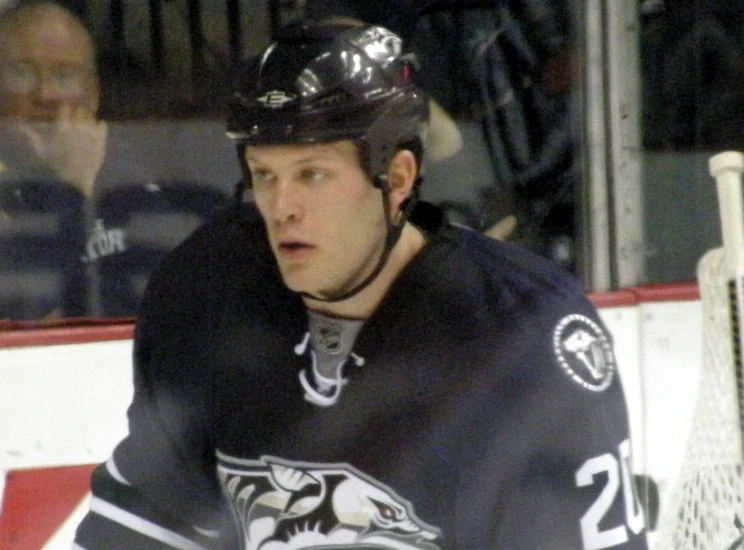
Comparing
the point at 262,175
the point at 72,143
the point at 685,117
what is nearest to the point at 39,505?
the point at 72,143

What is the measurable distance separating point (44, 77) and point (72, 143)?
0.44ft

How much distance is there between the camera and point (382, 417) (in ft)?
5.00

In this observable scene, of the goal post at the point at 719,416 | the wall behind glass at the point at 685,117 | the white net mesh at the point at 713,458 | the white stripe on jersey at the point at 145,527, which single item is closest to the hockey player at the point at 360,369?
the white stripe on jersey at the point at 145,527

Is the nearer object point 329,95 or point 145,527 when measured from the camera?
point 329,95

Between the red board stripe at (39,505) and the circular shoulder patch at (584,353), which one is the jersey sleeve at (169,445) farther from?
the red board stripe at (39,505)

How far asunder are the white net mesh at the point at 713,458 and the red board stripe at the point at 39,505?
108 centimetres

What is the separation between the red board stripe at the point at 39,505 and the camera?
237cm

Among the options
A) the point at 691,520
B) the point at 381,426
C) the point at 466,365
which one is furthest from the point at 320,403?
the point at 691,520

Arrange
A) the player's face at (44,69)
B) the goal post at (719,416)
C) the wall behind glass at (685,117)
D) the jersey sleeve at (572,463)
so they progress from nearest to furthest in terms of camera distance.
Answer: the jersey sleeve at (572,463) → the goal post at (719,416) → the player's face at (44,69) → the wall behind glass at (685,117)

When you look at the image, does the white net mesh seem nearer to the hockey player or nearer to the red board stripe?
the hockey player

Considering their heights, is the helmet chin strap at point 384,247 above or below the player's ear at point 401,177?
below

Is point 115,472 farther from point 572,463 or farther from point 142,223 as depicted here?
point 142,223

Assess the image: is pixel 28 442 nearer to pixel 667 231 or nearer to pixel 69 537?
pixel 69 537

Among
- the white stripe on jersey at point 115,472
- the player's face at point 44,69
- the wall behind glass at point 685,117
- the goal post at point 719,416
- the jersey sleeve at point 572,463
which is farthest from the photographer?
the wall behind glass at point 685,117
